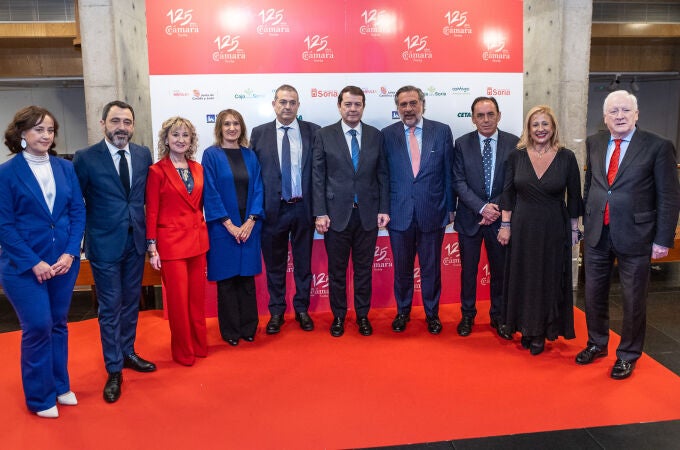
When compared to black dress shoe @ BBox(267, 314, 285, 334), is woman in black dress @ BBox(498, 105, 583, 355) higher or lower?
higher

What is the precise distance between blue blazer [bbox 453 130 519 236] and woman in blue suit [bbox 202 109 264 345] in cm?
149

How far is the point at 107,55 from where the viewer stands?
489 centimetres

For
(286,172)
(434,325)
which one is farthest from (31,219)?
(434,325)

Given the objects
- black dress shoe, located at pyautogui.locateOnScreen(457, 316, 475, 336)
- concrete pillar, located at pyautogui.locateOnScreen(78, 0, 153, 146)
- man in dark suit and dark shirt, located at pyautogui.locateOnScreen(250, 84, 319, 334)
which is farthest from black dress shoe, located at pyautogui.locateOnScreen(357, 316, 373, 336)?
concrete pillar, located at pyautogui.locateOnScreen(78, 0, 153, 146)

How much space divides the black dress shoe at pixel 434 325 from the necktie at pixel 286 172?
146 centimetres

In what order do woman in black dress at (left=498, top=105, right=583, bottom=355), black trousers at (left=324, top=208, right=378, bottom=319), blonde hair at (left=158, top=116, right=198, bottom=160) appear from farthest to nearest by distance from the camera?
black trousers at (left=324, top=208, right=378, bottom=319) → woman in black dress at (left=498, top=105, right=583, bottom=355) → blonde hair at (left=158, top=116, right=198, bottom=160)

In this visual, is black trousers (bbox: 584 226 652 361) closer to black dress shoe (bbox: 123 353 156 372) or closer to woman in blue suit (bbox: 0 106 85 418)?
black dress shoe (bbox: 123 353 156 372)

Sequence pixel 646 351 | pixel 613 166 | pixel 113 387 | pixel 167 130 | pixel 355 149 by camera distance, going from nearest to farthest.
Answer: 1. pixel 113 387
2. pixel 613 166
3. pixel 167 130
4. pixel 646 351
5. pixel 355 149

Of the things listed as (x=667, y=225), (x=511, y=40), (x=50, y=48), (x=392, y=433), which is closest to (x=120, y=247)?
(x=392, y=433)

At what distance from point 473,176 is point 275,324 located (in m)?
1.91

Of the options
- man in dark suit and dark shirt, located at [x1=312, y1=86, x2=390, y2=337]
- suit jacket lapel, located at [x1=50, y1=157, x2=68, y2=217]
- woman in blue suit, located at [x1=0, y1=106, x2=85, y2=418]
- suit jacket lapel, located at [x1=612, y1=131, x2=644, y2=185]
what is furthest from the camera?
man in dark suit and dark shirt, located at [x1=312, y1=86, x2=390, y2=337]

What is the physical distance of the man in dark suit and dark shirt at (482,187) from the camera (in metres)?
4.11

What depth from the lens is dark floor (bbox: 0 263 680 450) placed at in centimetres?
276

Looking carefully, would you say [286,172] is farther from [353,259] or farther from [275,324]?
[275,324]
